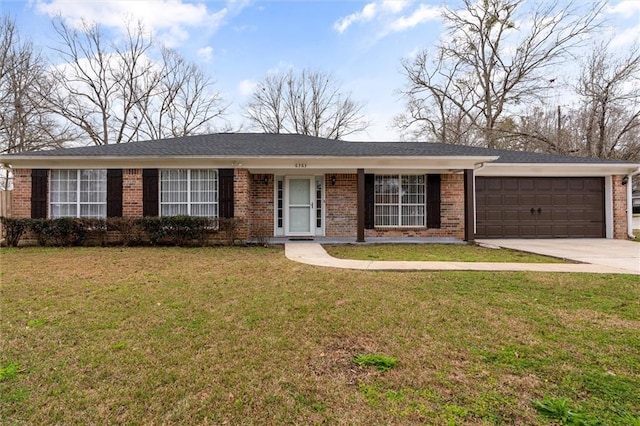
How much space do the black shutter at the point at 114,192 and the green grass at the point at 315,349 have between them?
4.99 metres

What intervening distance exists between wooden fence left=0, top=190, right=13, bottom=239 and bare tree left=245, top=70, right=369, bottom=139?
61.9 feet

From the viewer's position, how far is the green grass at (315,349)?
→ 1.94 metres

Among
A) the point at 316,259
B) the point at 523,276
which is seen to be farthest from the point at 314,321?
the point at 523,276

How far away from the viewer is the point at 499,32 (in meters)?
21.7

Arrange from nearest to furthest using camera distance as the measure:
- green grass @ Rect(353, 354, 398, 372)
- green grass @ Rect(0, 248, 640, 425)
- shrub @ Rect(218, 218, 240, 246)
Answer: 1. green grass @ Rect(0, 248, 640, 425)
2. green grass @ Rect(353, 354, 398, 372)
3. shrub @ Rect(218, 218, 240, 246)

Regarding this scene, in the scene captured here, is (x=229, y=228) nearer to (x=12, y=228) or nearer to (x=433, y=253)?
(x=433, y=253)

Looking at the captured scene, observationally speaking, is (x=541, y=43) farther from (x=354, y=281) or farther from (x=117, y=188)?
(x=117, y=188)

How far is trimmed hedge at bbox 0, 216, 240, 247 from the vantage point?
351 inches

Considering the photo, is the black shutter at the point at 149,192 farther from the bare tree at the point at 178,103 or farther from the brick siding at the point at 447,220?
the bare tree at the point at 178,103

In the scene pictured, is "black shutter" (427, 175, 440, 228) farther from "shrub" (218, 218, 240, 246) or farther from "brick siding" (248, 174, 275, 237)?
"shrub" (218, 218, 240, 246)

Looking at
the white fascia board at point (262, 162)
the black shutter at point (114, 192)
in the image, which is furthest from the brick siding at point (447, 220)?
the black shutter at point (114, 192)

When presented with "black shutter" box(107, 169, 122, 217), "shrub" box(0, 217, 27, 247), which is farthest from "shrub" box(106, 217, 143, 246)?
"shrub" box(0, 217, 27, 247)

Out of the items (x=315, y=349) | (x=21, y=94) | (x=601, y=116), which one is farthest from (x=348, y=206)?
(x=21, y=94)

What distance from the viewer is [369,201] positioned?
35.2 feet
